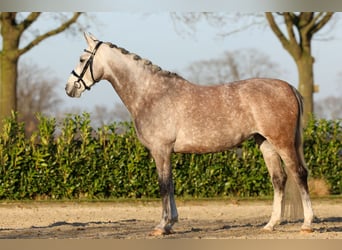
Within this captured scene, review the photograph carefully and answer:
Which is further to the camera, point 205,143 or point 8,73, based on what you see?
point 8,73

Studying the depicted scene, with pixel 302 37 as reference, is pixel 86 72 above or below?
below

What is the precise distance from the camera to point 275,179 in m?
9.44

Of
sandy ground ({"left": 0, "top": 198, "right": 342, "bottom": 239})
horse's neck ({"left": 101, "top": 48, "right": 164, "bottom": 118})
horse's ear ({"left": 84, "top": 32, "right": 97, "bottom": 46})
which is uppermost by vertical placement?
horse's ear ({"left": 84, "top": 32, "right": 97, "bottom": 46})

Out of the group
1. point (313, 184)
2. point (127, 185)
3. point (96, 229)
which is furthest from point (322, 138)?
point (96, 229)

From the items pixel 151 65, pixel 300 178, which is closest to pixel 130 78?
pixel 151 65

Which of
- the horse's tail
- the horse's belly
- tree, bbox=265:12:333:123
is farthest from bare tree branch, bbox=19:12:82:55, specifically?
the horse's tail

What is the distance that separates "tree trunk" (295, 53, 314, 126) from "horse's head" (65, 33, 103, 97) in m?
9.79

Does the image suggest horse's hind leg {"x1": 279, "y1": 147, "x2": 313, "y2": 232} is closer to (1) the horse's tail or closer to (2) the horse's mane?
(1) the horse's tail

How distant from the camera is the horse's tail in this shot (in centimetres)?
920

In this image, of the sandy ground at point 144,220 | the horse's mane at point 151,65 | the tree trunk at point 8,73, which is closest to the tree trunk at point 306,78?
the sandy ground at point 144,220

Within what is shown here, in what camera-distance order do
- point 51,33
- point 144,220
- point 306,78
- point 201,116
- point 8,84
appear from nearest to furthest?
point 201,116, point 144,220, point 8,84, point 51,33, point 306,78

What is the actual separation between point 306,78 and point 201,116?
9.97 meters

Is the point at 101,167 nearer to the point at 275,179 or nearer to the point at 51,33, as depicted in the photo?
the point at 51,33

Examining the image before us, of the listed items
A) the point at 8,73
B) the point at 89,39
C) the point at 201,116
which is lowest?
the point at 201,116
